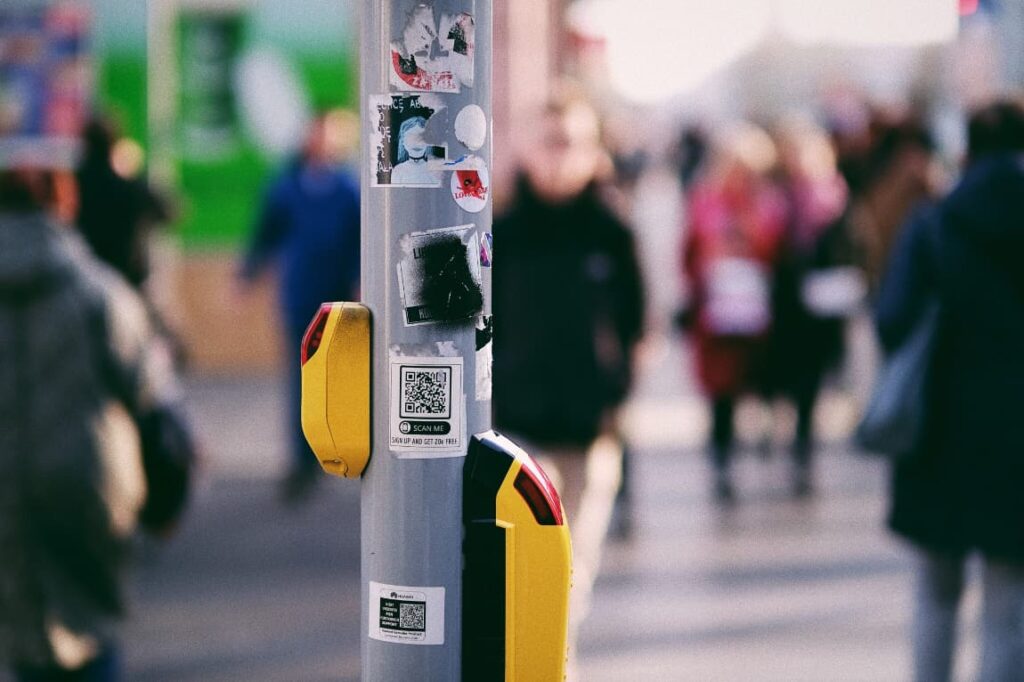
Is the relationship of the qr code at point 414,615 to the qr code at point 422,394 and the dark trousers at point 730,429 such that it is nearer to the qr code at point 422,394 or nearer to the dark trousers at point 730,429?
the qr code at point 422,394

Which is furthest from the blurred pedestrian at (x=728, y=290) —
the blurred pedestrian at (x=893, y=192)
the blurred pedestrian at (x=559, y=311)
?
the blurred pedestrian at (x=559, y=311)

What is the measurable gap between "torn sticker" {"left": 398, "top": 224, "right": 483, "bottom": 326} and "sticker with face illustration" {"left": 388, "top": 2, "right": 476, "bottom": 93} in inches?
9.8

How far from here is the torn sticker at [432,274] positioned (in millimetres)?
2625

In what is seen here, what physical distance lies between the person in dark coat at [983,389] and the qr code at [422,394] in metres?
2.44

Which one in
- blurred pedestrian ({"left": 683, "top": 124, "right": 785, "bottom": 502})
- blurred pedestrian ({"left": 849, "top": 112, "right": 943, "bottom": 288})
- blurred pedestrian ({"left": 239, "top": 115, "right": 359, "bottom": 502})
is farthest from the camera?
blurred pedestrian ({"left": 849, "top": 112, "right": 943, "bottom": 288})

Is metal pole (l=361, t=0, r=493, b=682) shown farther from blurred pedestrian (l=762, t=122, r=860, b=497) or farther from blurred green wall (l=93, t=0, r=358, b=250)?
blurred green wall (l=93, t=0, r=358, b=250)

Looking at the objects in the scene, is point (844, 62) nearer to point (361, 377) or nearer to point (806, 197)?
point (806, 197)

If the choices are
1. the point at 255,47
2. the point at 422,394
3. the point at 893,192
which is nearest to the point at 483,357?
the point at 422,394

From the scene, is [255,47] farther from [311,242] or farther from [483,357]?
[483,357]

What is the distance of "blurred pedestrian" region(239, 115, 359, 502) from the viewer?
30.1 ft

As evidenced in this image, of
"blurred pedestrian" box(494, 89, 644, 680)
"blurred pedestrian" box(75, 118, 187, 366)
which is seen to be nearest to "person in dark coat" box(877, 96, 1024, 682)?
"blurred pedestrian" box(494, 89, 644, 680)

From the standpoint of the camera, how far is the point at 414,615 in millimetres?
2621

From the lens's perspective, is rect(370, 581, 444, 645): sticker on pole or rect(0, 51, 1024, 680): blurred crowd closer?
rect(370, 581, 444, 645): sticker on pole

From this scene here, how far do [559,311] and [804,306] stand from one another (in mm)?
3523
